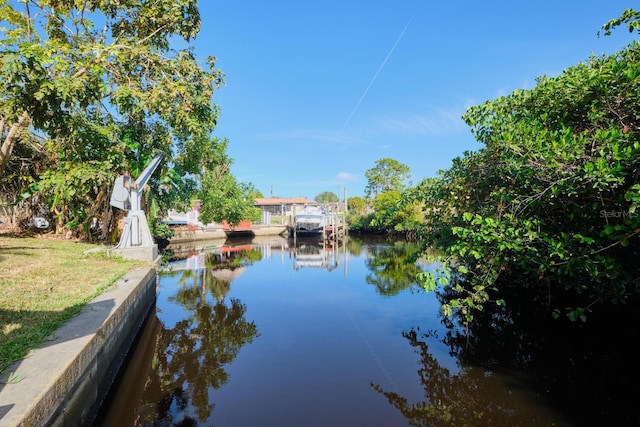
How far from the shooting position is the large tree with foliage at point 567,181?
13.0ft

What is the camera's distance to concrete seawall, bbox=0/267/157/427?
9.35 feet

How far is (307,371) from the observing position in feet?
18.8

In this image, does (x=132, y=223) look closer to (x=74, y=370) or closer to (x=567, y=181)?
(x=74, y=370)

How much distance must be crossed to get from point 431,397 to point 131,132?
1444cm

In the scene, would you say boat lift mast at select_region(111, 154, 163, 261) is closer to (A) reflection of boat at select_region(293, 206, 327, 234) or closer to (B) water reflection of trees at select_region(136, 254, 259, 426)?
(B) water reflection of trees at select_region(136, 254, 259, 426)

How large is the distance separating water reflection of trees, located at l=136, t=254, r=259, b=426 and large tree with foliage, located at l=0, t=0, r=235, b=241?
517cm

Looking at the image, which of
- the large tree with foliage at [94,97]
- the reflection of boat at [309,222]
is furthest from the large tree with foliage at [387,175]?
the large tree with foliage at [94,97]

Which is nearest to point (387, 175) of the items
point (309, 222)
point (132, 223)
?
point (309, 222)

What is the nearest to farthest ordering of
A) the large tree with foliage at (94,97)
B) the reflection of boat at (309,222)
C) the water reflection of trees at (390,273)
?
the large tree with foliage at (94,97)
the water reflection of trees at (390,273)
the reflection of boat at (309,222)

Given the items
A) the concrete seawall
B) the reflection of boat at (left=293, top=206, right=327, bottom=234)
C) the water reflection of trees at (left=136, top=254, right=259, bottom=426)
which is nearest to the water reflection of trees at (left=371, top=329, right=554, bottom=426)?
the water reflection of trees at (left=136, top=254, right=259, bottom=426)

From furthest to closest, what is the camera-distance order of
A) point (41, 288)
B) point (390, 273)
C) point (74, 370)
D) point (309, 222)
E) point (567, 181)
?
1. point (309, 222)
2. point (390, 273)
3. point (41, 288)
4. point (567, 181)
5. point (74, 370)

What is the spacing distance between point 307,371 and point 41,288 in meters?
4.55

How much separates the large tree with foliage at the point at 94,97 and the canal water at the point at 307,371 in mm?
5207

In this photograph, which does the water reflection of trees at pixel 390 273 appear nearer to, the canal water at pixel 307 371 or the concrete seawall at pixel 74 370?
the canal water at pixel 307 371
